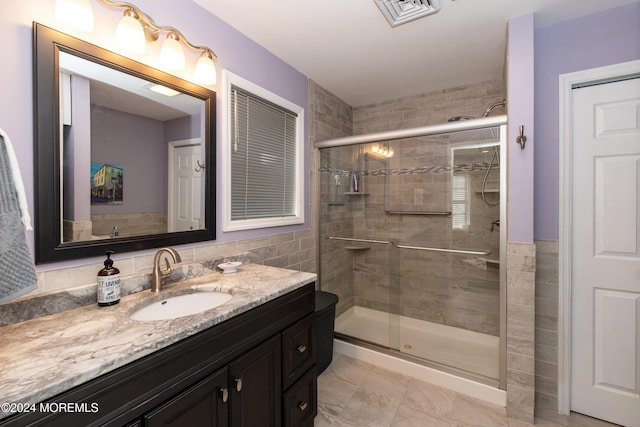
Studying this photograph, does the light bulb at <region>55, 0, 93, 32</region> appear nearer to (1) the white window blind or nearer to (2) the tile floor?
(1) the white window blind

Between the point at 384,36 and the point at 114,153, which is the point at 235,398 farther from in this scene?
the point at 384,36

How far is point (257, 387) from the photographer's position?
1.20 m

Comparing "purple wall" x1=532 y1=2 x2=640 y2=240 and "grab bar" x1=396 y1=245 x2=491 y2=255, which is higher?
"purple wall" x1=532 y1=2 x2=640 y2=240

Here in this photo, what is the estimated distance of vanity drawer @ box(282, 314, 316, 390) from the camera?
53.6 inches

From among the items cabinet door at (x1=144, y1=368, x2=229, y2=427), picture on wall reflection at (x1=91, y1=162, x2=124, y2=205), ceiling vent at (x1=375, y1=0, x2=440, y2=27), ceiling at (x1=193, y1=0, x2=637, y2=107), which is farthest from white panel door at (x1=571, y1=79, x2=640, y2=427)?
picture on wall reflection at (x1=91, y1=162, x2=124, y2=205)

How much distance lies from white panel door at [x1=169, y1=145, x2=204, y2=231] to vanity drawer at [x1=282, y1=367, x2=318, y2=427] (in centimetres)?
105

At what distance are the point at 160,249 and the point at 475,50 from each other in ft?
8.34

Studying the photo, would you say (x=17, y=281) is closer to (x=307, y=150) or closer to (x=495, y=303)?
(x=307, y=150)

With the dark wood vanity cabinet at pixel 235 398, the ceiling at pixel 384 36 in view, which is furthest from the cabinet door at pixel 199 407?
the ceiling at pixel 384 36

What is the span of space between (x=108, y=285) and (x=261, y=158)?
1.27 m

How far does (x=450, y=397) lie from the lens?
1.94m

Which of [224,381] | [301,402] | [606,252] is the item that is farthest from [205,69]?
[606,252]

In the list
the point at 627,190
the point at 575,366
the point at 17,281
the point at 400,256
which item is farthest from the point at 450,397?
the point at 17,281

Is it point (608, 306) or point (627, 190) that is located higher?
point (627, 190)
